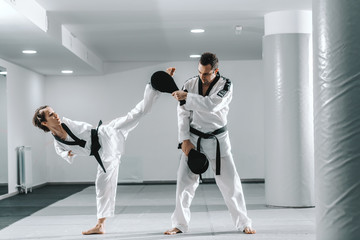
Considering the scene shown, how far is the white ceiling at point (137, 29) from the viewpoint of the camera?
6168 millimetres

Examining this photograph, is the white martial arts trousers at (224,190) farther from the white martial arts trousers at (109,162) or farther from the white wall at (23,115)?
the white wall at (23,115)

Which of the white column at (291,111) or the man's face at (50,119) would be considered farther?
the white column at (291,111)

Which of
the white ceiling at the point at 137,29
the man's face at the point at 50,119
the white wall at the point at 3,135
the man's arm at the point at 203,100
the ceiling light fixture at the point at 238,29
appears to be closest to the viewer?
the man's arm at the point at 203,100

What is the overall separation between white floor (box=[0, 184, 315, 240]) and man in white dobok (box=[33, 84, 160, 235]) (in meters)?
0.37

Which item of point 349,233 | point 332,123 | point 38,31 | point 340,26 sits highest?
point 38,31

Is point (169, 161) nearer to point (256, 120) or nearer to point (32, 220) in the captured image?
point (256, 120)

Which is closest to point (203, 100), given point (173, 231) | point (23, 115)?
point (173, 231)

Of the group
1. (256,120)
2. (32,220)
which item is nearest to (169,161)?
(256,120)

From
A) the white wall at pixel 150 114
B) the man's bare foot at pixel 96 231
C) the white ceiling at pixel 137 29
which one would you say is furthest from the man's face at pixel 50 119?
the white wall at pixel 150 114

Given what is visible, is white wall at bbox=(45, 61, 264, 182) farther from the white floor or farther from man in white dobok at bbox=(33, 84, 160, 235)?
man in white dobok at bbox=(33, 84, 160, 235)

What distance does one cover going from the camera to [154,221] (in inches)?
210

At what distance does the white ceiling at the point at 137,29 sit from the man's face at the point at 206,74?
6.55 ft

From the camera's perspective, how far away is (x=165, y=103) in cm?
1050

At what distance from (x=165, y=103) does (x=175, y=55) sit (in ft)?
3.73
